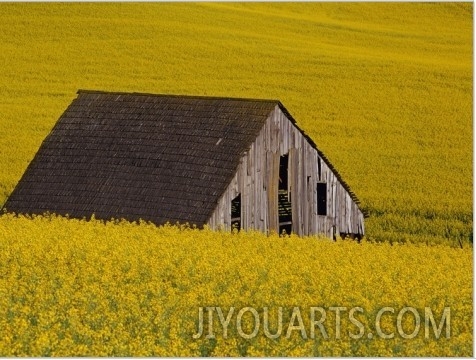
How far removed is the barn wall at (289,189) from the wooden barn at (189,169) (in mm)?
20

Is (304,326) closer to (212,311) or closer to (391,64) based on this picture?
(212,311)

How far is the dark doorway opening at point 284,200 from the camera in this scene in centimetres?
2777

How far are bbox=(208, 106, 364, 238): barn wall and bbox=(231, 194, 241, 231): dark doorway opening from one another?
9 cm

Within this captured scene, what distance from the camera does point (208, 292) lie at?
1786 centimetres

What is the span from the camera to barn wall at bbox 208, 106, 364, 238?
26.1 metres

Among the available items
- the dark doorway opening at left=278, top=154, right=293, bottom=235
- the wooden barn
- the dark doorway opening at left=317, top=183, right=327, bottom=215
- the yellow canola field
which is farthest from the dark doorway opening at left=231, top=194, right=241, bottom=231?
the yellow canola field

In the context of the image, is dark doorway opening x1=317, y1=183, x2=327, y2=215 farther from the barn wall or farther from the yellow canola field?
the yellow canola field

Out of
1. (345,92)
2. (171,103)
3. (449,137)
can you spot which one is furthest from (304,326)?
(345,92)

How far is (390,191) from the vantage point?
1326 inches

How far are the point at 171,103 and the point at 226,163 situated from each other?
309 cm

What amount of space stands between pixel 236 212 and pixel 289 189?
1.82 m

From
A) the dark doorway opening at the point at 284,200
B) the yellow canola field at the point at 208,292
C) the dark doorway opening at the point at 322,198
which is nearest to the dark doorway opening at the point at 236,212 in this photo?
the dark doorway opening at the point at 284,200

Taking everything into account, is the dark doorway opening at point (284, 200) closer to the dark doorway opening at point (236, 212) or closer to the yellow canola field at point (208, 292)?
the dark doorway opening at point (236, 212)

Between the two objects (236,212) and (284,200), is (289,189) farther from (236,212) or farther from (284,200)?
(236,212)
